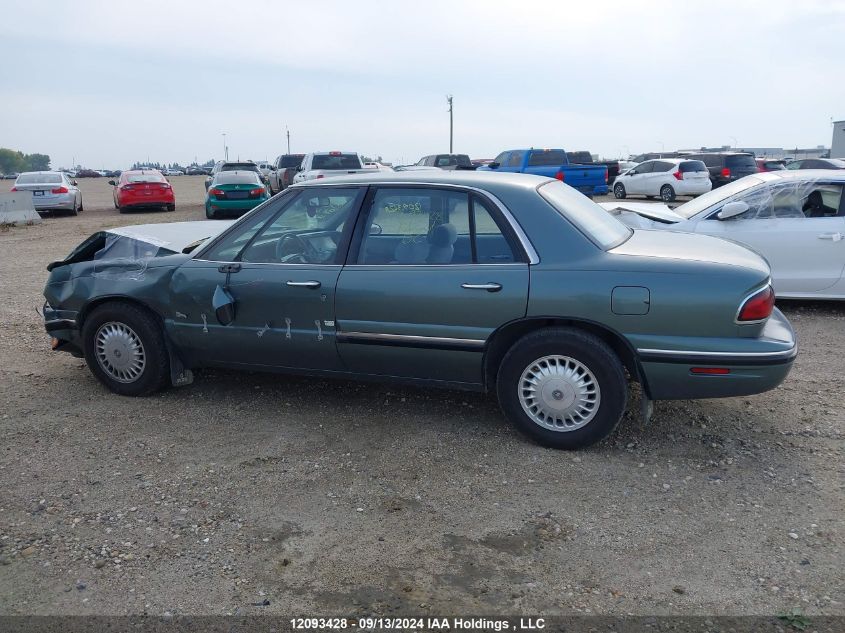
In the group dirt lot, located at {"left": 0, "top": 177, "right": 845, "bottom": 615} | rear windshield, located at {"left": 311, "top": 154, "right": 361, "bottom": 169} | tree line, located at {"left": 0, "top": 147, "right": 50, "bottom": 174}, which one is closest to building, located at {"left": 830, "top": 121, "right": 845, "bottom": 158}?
rear windshield, located at {"left": 311, "top": 154, "right": 361, "bottom": 169}

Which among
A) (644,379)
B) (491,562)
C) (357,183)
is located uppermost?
(357,183)

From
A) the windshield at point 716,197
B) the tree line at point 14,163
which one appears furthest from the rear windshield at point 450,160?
the tree line at point 14,163

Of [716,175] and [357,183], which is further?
[716,175]

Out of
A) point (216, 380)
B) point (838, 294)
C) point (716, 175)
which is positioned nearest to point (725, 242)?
point (838, 294)

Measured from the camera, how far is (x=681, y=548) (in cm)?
335

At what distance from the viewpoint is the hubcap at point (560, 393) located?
421cm

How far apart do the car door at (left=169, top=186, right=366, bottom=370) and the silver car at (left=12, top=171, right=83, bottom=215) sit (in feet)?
57.6

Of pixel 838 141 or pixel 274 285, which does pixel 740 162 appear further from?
pixel 274 285

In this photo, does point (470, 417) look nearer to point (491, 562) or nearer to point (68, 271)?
point (491, 562)

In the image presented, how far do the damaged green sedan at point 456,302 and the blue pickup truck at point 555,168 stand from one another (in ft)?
54.2

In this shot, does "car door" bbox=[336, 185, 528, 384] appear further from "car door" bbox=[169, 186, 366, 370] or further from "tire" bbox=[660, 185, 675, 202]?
"tire" bbox=[660, 185, 675, 202]

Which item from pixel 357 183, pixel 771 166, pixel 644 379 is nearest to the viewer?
pixel 644 379

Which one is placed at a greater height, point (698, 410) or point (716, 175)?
point (716, 175)

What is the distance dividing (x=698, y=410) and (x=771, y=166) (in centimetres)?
2854
